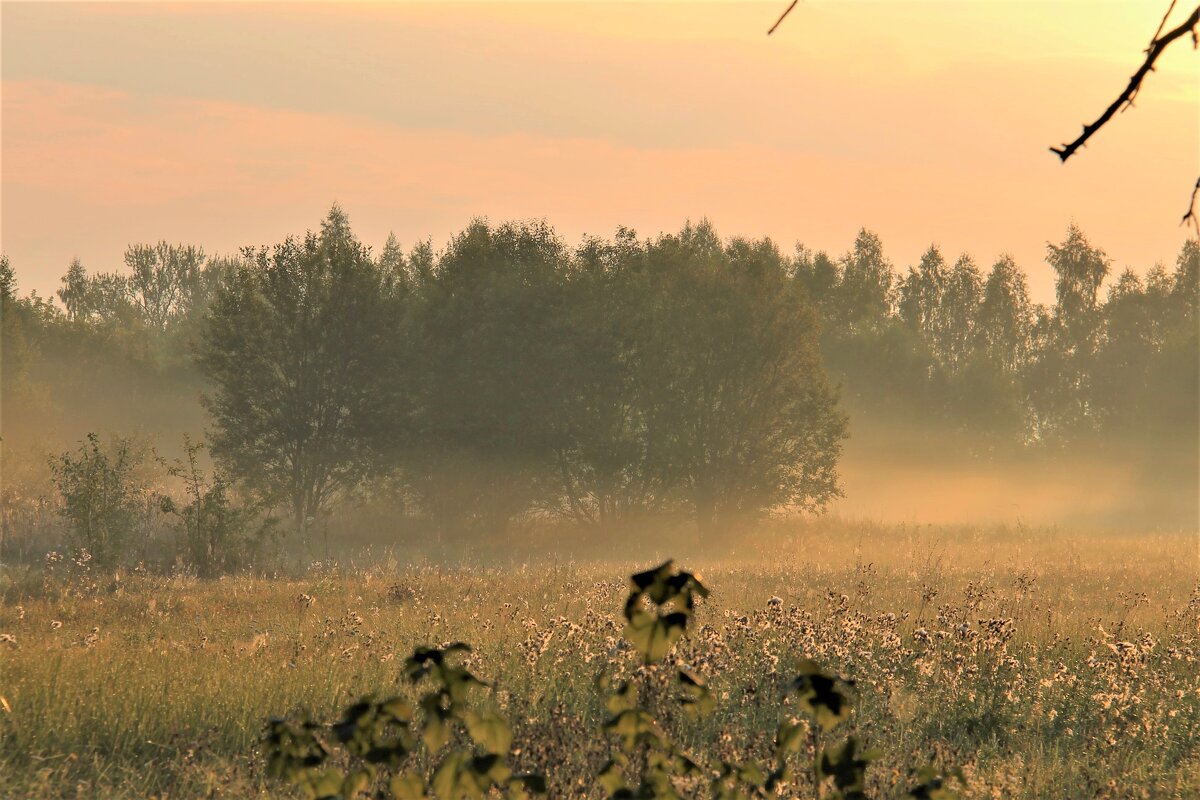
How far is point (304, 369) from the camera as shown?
34531mm

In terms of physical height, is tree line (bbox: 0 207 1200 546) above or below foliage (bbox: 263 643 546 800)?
above

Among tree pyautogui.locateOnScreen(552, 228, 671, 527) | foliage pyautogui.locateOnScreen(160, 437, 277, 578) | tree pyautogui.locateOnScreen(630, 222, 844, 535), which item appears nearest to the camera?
foliage pyautogui.locateOnScreen(160, 437, 277, 578)

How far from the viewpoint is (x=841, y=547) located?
106 ft

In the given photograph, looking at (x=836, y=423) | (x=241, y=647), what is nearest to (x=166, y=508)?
(x=241, y=647)

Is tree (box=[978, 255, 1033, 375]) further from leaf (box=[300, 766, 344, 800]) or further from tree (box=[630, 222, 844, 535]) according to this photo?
leaf (box=[300, 766, 344, 800])

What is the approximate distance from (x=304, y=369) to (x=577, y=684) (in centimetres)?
2711

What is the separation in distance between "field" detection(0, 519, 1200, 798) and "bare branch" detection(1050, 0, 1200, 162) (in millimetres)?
2605

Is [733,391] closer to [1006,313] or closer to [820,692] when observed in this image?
[820,692]

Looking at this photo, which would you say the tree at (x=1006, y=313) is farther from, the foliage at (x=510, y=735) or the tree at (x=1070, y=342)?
the foliage at (x=510, y=735)

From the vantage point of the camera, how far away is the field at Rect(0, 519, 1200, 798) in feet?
22.9

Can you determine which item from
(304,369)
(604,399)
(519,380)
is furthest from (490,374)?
(304,369)

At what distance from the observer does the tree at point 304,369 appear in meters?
34.1

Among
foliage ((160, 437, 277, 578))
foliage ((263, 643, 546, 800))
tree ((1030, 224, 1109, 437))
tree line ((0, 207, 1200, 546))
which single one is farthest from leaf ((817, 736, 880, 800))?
tree ((1030, 224, 1109, 437))

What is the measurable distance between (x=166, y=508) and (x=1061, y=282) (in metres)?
63.7
